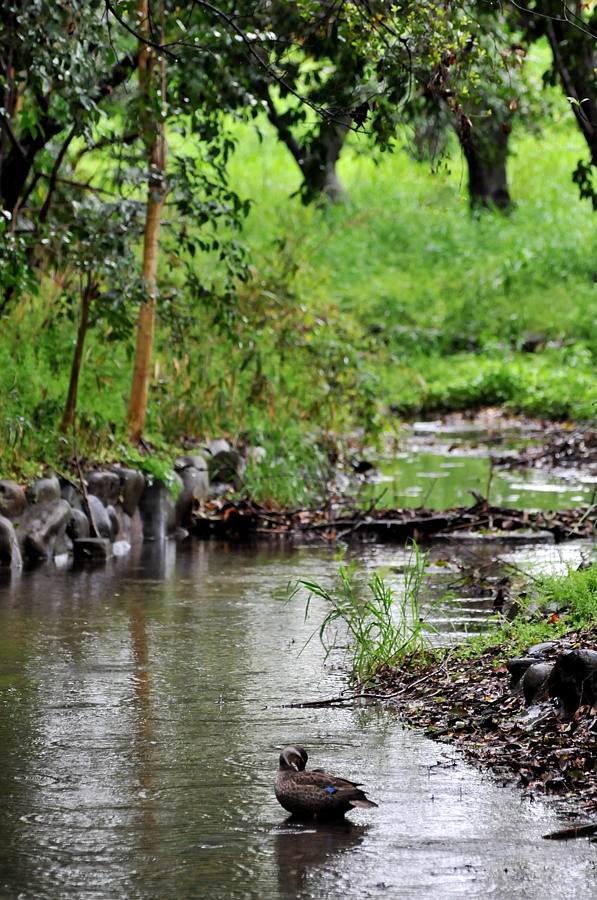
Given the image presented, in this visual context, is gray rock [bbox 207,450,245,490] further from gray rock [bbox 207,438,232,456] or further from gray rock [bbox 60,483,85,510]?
gray rock [bbox 60,483,85,510]

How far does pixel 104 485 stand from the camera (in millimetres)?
10422

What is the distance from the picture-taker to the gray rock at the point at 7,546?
9.32 metres

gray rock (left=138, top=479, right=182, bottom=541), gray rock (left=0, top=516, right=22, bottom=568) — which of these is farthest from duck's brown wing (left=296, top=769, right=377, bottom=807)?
gray rock (left=138, top=479, right=182, bottom=541)

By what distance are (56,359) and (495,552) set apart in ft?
15.0

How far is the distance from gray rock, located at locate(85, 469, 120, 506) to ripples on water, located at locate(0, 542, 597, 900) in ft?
8.86

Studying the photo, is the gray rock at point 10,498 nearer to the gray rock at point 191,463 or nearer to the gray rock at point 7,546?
the gray rock at point 7,546

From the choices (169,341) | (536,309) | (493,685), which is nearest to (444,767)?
(493,685)

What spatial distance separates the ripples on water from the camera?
381 cm

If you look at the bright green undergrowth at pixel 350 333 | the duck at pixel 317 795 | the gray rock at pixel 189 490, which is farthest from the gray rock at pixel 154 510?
the duck at pixel 317 795

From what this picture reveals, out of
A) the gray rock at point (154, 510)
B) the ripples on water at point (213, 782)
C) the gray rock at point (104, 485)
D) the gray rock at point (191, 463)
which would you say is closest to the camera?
the ripples on water at point (213, 782)

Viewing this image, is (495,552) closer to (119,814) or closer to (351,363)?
(351,363)

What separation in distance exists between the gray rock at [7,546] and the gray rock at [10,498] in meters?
0.11

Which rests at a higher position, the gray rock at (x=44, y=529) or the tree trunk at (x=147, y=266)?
the tree trunk at (x=147, y=266)

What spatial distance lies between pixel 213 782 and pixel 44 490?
217 inches
